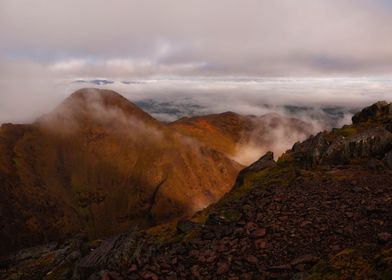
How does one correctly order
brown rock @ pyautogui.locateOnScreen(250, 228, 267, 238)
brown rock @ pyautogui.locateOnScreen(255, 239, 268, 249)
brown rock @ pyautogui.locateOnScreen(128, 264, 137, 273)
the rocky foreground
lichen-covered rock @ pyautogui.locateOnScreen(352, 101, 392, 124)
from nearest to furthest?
1. the rocky foreground
2. brown rock @ pyautogui.locateOnScreen(255, 239, 268, 249)
3. brown rock @ pyautogui.locateOnScreen(128, 264, 137, 273)
4. brown rock @ pyautogui.locateOnScreen(250, 228, 267, 238)
5. lichen-covered rock @ pyautogui.locateOnScreen(352, 101, 392, 124)

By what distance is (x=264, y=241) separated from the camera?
23938 mm

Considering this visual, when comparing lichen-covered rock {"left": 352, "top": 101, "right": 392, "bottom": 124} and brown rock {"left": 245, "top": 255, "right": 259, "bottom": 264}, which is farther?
lichen-covered rock {"left": 352, "top": 101, "right": 392, "bottom": 124}

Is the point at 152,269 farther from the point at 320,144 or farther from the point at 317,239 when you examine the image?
the point at 320,144

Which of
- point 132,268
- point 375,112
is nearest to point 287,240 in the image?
point 132,268

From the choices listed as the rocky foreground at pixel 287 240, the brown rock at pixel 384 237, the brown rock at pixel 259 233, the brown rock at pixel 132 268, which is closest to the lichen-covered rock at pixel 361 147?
the rocky foreground at pixel 287 240

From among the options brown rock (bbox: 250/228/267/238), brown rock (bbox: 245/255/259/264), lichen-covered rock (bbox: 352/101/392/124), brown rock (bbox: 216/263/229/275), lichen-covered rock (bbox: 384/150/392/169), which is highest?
lichen-covered rock (bbox: 352/101/392/124)

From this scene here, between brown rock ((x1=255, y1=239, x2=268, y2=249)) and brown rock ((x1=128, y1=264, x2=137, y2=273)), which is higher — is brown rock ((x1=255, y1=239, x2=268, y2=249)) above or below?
above

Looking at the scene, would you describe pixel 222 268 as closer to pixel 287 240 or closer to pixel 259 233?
pixel 259 233

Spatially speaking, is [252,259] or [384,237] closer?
[384,237]

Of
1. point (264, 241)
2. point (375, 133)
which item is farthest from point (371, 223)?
point (375, 133)

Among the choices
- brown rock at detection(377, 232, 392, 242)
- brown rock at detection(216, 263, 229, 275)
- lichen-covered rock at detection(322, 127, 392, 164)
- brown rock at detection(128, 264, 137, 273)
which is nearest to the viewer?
brown rock at detection(377, 232, 392, 242)

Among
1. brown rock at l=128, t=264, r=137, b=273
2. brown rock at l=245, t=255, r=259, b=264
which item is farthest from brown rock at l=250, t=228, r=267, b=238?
brown rock at l=128, t=264, r=137, b=273

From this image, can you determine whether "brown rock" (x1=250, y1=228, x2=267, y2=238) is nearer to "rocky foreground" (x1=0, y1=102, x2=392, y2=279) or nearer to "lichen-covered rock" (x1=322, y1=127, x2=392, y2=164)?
"rocky foreground" (x1=0, y1=102, x2=392, y2=279)

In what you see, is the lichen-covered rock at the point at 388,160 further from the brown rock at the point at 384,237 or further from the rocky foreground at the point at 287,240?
the brown rock at the point at 384,237
